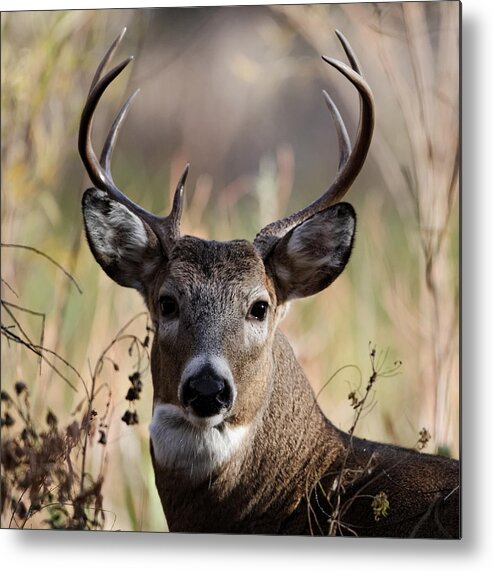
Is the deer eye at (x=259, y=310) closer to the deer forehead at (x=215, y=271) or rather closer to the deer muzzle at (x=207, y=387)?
the deer forehead at (x=215, y=271)

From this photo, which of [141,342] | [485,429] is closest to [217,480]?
[141,342]

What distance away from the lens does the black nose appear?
11.5 ft

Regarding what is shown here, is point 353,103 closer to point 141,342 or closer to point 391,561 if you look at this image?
point 141,342

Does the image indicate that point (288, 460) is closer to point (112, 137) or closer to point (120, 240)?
point (120, 240)

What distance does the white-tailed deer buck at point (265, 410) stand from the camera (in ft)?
12.3

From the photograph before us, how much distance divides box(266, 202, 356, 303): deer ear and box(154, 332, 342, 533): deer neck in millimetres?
177

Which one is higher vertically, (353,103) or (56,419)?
(353,103)

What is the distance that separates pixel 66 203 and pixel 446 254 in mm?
1300

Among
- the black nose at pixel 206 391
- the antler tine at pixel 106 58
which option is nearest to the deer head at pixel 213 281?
the black nose at pixel 206 391

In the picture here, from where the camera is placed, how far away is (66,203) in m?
4.20

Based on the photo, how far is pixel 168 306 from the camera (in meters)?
3.81

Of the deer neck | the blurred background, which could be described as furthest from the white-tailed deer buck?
the blurred background

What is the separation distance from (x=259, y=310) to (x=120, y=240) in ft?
1.76

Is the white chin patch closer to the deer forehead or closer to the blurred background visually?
the blurred background
